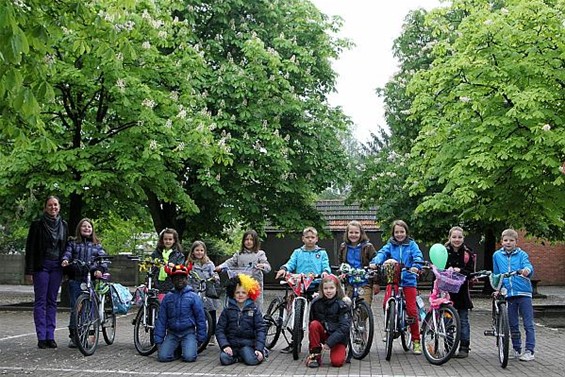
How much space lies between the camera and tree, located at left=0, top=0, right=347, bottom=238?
1852 centimetres

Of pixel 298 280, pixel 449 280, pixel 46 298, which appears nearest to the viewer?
pixel 449 280

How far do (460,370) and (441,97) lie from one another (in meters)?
10.6

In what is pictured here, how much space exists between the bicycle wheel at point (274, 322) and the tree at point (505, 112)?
7.18m

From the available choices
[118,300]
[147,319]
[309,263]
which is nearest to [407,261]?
[309,263]

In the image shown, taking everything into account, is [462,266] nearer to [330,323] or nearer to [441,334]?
[441,334]

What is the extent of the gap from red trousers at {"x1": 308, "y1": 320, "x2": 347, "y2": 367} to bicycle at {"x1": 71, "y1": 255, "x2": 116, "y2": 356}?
3.04 meters

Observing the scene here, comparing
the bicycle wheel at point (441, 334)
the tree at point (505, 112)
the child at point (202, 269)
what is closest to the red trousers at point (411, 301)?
the bicycle wheel at point (441, 334)

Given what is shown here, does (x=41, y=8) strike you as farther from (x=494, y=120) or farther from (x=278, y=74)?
(x=278, y=74)

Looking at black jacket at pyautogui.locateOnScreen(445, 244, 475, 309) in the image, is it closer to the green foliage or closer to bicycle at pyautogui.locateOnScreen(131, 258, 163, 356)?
bicycle at pyautogui.locateOnScreen(131, 258, 163, 356)

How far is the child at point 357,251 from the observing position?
11.9m

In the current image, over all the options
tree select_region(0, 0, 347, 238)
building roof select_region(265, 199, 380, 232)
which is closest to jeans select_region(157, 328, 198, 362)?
tree select_region(0, 0, 347, 238)

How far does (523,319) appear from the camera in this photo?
1134cm

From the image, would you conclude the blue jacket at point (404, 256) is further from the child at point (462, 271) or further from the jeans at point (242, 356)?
the jeans at point (242, 356)

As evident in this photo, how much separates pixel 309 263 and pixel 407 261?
1.38m
